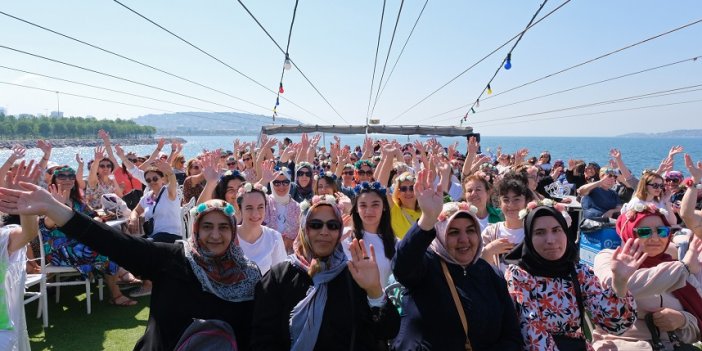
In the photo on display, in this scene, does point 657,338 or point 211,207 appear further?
point 657,338

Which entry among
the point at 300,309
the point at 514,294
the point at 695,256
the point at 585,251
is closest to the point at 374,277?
the point at 300,309

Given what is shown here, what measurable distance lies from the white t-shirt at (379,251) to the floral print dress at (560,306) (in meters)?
1.17

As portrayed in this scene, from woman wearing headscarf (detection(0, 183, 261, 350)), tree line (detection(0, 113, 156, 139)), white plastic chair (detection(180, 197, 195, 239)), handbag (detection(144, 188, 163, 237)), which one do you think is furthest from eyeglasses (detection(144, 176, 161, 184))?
tree line (detection(0, 113, 156, 139))

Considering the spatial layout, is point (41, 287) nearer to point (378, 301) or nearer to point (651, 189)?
point (378, 301)

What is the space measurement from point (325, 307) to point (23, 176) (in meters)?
2.03

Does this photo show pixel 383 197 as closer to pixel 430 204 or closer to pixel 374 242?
pixel 374 242

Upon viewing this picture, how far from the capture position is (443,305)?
2518 mm

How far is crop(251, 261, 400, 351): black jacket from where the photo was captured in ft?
8.21

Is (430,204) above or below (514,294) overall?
above

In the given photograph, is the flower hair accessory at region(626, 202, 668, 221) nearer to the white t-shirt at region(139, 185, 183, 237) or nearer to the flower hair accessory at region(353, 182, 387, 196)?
the flower hair accessory at region(353, 182, 387, 196)

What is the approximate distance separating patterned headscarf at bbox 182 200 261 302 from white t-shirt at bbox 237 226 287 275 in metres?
1.05

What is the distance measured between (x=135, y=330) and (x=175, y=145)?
12.2ft

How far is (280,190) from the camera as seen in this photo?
5.53 m

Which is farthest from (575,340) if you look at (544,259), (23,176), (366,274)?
(23,176)
